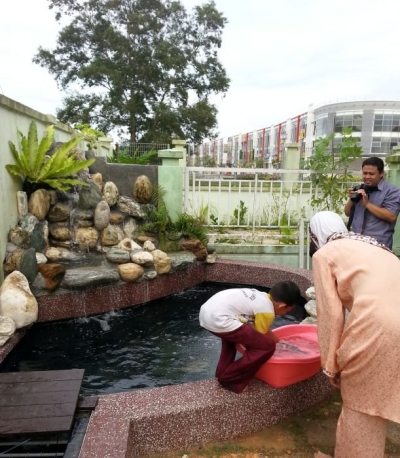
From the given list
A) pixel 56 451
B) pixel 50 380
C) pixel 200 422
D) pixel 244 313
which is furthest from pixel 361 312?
pixel 50 380

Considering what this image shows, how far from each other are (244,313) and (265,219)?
5.08 m

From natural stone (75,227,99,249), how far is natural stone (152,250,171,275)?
920mm

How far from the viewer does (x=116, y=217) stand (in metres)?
5.75

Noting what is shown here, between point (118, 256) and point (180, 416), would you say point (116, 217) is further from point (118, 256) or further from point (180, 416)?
point (180, 416)

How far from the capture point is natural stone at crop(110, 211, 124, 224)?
225 inches

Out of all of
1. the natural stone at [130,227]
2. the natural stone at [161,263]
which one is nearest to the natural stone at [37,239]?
the natural stone at [130,227]

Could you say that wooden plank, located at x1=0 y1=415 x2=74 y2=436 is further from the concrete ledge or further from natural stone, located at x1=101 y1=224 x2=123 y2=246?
natural stone, located at x1=101 y1=224 x2=123 y2=246

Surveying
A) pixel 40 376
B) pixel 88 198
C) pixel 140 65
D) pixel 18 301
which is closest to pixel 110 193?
pixel 88 198

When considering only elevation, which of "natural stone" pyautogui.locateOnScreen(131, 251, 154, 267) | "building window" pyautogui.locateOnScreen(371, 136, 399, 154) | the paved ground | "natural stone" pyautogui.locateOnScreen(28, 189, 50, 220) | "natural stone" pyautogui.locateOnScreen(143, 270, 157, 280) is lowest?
the paved ground

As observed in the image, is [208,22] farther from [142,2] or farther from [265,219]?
[265,219]

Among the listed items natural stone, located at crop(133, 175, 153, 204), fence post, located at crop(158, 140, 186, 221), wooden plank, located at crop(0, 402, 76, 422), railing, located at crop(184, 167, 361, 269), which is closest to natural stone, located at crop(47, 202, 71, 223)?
natural stone, located at crop(133, 175, 153, 204)

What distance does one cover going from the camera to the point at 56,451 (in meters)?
2.09

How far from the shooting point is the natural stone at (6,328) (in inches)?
136

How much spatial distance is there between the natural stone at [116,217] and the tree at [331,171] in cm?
338
